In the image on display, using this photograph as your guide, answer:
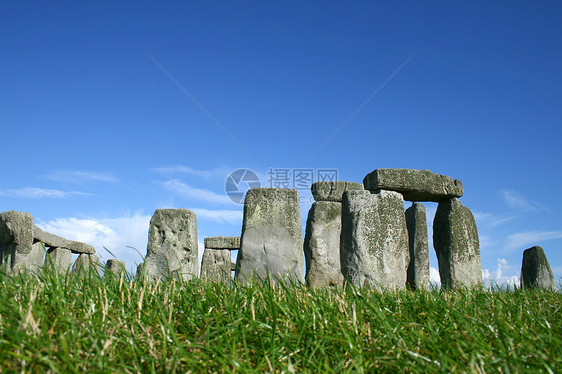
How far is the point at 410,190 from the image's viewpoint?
24.7ft

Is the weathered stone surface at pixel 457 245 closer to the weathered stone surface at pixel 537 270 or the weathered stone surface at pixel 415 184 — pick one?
the weathered stone surface at pixel 415 184

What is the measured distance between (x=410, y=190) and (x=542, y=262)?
19.2 ft

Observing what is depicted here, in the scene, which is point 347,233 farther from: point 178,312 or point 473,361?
point 473,361

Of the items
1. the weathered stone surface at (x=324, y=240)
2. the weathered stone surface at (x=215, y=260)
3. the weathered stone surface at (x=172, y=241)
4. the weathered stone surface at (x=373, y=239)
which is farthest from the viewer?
the weathered stone surface at (x=215, y=260)

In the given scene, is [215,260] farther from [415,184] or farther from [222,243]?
[415,184]

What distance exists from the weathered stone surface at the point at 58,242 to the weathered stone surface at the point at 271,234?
868 cm

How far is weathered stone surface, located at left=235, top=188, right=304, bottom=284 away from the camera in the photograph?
678 centimetres

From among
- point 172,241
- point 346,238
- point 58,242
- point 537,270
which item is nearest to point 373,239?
point 346,238

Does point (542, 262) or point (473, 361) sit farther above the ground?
point (542, 262)

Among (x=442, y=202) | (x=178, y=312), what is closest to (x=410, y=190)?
(x=442, y=202)

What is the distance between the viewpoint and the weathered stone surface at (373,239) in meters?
6.65

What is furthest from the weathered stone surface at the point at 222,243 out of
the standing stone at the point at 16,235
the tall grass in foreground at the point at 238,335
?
the tall grass in foreground at the point at 238,335

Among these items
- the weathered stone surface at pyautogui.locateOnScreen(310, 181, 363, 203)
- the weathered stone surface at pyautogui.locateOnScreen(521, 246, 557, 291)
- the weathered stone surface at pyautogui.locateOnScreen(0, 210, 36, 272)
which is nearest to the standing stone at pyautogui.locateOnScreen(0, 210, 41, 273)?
the weathered stone surface at pyautogui.locateOnScreen(0, 210, 36, 272)

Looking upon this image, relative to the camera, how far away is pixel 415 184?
24.7ft
